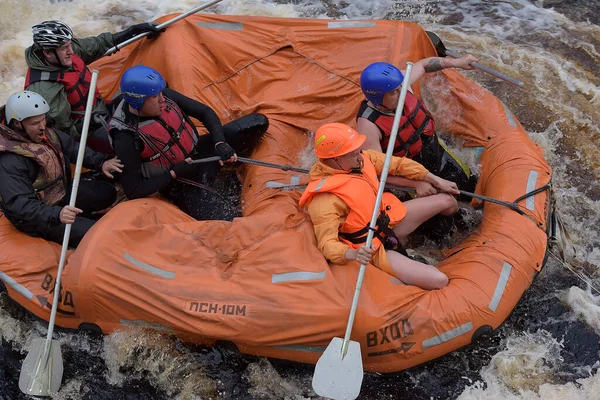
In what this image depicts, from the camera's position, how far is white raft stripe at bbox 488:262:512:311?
3.56 m

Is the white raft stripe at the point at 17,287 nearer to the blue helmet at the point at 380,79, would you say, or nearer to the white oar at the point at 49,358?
the white oar at the point at 49,358

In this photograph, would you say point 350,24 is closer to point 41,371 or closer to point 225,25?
point 225,25

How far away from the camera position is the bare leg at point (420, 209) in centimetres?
399

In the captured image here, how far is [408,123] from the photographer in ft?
13.7

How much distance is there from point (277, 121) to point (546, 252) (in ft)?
6.54

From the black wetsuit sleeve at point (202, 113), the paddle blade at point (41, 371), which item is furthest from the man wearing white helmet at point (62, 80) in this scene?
the paddle blade at point (41, 371)

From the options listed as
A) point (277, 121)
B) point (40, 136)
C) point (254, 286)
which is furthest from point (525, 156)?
point (40, 136)

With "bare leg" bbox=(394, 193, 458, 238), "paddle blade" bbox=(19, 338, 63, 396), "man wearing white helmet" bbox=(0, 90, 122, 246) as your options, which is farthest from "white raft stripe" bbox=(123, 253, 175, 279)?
"bare leg" bbox=(394, 193, 458, 238)

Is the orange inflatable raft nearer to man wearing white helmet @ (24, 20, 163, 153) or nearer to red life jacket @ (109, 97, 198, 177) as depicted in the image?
red life jacket @ (109, 97, 198, 177)

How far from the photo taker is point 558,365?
3820 mm

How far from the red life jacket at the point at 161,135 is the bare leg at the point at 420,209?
144 centimetres

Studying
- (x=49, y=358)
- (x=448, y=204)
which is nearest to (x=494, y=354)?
(x=448, y=204)

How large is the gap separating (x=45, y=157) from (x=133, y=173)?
20.2 inches

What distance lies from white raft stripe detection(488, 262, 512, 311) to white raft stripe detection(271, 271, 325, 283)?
0.94m
